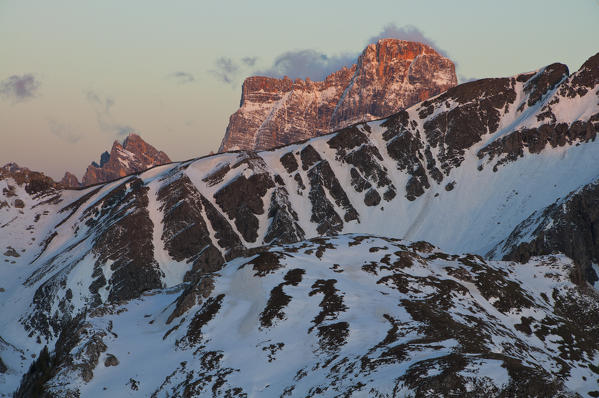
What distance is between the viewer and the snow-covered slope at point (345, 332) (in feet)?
227

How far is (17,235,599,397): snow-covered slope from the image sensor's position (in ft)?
227

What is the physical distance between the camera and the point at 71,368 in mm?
92625

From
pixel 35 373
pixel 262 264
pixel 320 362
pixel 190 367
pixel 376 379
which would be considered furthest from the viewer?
pixel 262 264

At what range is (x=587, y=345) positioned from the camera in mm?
111062

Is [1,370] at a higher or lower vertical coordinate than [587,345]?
higher

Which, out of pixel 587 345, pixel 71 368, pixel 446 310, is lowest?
pixel 587 345

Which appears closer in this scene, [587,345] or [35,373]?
[35,373]

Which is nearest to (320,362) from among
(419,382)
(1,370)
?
(419,382)

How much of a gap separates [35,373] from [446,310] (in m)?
65.9

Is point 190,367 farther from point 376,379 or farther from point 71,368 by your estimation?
point 376,379

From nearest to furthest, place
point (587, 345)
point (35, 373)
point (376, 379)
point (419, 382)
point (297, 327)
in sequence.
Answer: point (419, 382)
point (376, 379)
point (297, 327)
point (35, 373)
point (587, 345)

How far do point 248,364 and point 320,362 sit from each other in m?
10.7

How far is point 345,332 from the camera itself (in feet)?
291

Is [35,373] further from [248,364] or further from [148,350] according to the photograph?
[248,364]
